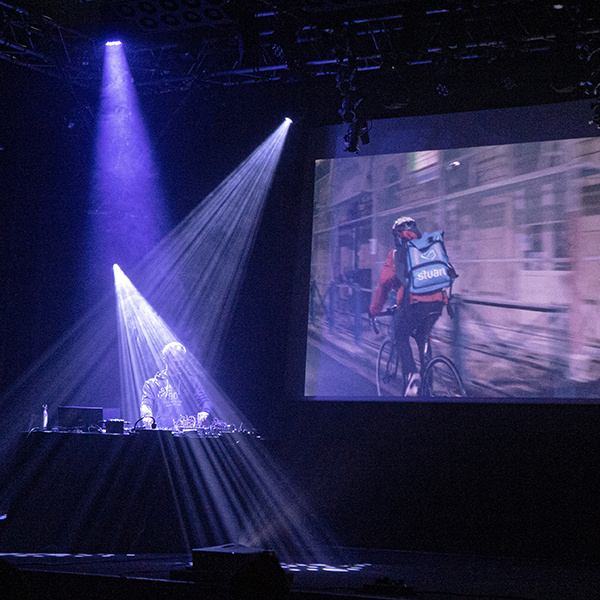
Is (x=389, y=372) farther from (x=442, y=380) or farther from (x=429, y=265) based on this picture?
(x=429, y=265)

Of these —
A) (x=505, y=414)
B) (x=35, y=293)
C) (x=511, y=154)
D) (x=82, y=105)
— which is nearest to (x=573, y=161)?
(x=511, y=154)

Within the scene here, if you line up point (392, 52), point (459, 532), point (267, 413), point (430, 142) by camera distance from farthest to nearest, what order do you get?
point (267, 413), point (430, 142), point (459, 532), point (392, 52)

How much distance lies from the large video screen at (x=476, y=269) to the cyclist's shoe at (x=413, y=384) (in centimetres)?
5

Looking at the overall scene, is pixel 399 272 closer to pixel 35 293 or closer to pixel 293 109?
pixel 293 109

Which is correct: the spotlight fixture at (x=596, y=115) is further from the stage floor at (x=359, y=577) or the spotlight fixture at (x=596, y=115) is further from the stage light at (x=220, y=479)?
the stage light at (x=220, y=479)

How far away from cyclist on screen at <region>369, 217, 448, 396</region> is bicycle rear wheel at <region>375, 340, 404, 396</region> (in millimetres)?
55

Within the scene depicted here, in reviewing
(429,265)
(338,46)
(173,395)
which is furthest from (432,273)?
(173,395)

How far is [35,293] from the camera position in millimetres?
6840

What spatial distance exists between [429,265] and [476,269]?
1.44ft

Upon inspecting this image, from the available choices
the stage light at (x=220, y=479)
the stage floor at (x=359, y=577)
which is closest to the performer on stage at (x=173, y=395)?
the stage light at (x=220, y=479)

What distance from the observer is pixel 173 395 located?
6297 millimetres

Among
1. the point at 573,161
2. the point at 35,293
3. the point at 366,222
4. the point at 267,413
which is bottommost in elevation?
the point at 267,413

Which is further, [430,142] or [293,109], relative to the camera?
[293,109]

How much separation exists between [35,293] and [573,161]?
543cm
